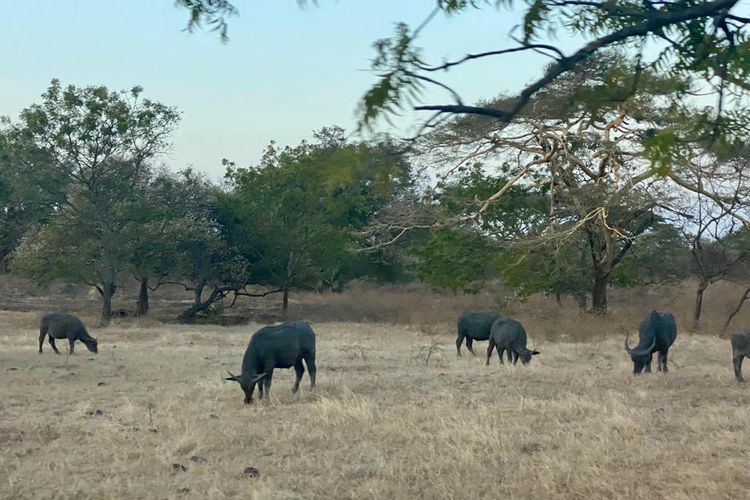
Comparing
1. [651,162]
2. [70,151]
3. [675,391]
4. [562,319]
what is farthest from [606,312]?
[651,162]

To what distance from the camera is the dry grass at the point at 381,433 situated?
684cm

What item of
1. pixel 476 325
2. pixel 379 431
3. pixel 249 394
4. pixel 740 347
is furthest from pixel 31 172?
pixel 740 347

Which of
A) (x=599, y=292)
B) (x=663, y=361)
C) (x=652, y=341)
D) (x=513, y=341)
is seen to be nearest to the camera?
(x=652, y=341)

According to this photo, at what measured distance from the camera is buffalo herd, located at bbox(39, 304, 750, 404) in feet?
38.4

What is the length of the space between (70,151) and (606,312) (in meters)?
17.9

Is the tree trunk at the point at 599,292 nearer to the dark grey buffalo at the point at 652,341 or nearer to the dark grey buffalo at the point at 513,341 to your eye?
the dark grey buffalo at the point at 513,341

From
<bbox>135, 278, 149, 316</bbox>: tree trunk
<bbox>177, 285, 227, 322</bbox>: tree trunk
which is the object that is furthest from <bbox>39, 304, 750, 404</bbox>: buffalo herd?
<bbox>135, 278, 149, 316</bbox>: tree trunk

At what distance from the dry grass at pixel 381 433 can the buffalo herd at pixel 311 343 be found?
1.21 feet

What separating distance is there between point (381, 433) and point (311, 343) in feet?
12.8

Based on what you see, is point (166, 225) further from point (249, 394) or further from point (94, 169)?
point (249, 394)

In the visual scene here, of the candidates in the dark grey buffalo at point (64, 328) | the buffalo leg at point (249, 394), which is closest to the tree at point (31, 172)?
the dark grey buffalo at point (64, 328)

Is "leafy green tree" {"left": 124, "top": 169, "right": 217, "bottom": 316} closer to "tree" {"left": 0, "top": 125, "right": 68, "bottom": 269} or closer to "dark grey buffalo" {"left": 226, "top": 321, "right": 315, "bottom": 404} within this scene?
"tree" {"left": 0, "top": 125, "right": 68, "bottom": 269}

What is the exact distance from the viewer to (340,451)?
8.10 metres

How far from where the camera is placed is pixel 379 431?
8.91 metres
